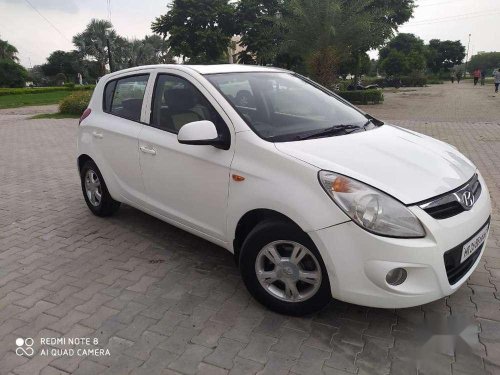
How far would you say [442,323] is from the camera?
8.95 ft

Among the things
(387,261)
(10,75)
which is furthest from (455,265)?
(10,75)

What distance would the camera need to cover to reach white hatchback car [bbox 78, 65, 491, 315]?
7.79ft

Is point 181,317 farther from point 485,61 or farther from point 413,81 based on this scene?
point 485,61

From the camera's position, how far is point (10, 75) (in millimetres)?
54688

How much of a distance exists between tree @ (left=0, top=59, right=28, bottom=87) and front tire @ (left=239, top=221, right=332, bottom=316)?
2446 inches

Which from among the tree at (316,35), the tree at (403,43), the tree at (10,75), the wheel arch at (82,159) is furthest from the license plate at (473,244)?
the tree at (403,43)

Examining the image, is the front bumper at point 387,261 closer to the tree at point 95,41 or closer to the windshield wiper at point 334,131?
the windshield wiper at point 334,131

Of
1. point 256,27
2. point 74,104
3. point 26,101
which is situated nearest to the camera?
point 74,104

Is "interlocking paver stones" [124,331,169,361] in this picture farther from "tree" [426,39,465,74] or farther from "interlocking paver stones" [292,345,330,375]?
"tree" [426,39,465,74]

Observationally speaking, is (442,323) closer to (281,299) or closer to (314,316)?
(314,316)

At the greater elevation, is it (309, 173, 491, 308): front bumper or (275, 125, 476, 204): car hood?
(275, 125, 476, 204): car hood

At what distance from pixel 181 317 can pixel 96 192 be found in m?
2.41

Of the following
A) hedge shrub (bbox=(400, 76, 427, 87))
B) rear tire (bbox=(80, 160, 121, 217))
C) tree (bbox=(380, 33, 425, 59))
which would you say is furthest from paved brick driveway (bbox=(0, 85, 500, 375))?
tree (bbox=(380, 33, 425, 59))

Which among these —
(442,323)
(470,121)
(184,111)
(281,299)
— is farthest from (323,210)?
(470,121)
